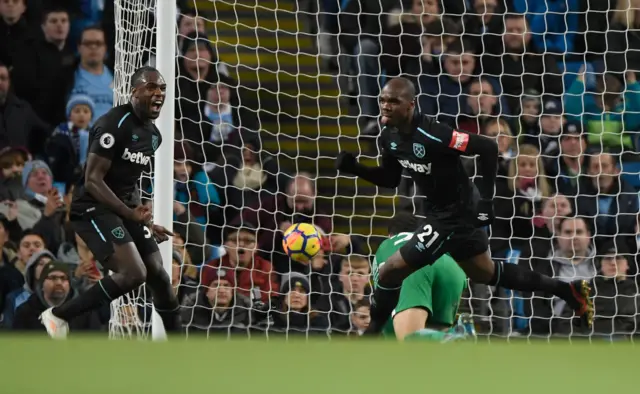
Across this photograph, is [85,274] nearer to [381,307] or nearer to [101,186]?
[101,186]

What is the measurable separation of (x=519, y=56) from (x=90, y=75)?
10.4 feet

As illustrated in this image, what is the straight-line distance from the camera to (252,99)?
9.46 meters

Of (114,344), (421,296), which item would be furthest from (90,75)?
(114,344)

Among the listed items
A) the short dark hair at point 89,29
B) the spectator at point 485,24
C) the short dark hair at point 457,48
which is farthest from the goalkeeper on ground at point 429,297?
the short dark hair at point 89,29

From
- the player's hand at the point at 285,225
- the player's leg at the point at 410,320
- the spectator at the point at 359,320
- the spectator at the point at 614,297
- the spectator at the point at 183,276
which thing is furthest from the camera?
the player's hand at the point at 285,225

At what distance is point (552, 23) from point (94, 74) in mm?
3551

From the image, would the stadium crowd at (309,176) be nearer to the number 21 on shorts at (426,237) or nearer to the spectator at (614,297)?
the spectator at (614,297)

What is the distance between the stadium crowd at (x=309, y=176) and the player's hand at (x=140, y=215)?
5.51ft

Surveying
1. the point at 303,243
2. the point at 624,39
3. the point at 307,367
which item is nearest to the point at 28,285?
the point at 303,243

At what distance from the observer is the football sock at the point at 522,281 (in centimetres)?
706

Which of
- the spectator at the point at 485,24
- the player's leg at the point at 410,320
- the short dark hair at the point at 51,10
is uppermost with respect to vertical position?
the short dark hair at the point at 51,10

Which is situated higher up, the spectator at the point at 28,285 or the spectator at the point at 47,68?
the spectator at the point at 47,68

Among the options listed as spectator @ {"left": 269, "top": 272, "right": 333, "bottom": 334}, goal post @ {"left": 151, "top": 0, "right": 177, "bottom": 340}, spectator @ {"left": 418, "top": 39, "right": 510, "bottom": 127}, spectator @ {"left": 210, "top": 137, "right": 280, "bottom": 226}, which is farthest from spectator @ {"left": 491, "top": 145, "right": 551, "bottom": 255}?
goal post @ {"left": 151, "top": 0, "right": 177, "bottom": 340}

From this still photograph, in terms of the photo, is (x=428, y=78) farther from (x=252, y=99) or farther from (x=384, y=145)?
(x=384, y=145)
